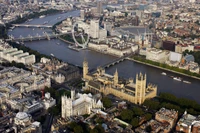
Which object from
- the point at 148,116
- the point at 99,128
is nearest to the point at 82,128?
the point at 99,128

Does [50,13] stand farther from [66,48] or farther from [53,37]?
[66,48]

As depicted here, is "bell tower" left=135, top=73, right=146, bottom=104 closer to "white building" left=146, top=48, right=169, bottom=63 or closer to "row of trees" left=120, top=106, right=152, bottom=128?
"row of trees" left=120, top=106, right=152, bottom=128

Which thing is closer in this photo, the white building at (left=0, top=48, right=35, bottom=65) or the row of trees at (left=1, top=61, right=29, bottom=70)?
the row of trees at (left=1, top=61, right=29, bottom=70)

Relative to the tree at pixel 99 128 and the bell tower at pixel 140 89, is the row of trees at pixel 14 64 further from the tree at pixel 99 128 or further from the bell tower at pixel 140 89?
the tree at pixel 99 128

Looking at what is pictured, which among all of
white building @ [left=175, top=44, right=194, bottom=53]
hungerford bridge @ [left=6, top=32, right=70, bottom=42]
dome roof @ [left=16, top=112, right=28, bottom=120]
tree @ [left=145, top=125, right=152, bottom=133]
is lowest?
tree @ [left=145, top=125, right=152, bottom=133]

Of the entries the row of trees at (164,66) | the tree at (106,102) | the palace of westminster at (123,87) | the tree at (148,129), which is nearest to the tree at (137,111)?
the tree at (148,129)

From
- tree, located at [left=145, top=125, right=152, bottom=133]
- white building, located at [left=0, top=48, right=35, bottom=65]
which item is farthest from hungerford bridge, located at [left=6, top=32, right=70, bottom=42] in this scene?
tree, located at [left=145, top=125, right=152, bottom=133]

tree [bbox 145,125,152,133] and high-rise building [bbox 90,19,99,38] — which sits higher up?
high-rise building [bbox 90,19,99,38]
